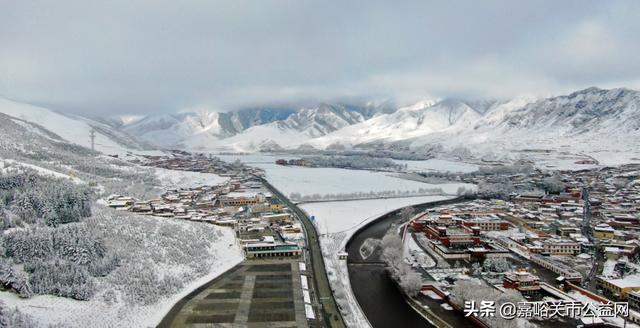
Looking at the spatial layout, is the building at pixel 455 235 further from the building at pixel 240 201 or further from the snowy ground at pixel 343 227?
the building at pixel 240 201

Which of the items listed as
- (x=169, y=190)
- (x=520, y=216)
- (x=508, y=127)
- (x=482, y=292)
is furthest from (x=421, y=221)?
(x=508, y=127)

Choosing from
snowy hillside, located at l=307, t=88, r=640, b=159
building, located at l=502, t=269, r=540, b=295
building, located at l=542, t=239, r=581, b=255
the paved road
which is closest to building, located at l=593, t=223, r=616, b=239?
building, located at l=542, t=239, r=581, b=255

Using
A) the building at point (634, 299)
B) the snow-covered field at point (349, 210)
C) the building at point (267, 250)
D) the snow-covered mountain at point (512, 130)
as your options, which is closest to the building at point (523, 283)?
the building at point (634, 299)

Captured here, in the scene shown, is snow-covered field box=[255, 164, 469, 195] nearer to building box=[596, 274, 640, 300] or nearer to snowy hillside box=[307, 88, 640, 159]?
building box=[596, 274, 640, 300]

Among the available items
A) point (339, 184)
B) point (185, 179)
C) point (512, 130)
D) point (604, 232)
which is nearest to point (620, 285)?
point (604, 232)

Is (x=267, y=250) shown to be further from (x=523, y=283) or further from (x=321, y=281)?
(x=523, y=283)

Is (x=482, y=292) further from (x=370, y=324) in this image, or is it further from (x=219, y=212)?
(x=219, y=212)
